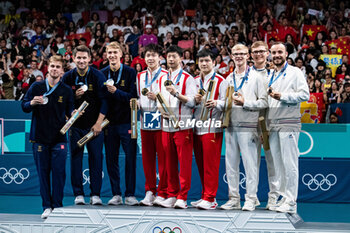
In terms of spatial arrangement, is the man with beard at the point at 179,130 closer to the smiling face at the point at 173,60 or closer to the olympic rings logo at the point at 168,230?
the smiling face at the point at 173,60

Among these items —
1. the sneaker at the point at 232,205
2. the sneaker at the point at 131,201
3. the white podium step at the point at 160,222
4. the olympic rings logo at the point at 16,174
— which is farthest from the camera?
the olympic rings logo at the point at 16,174

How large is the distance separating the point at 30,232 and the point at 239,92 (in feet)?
10.4

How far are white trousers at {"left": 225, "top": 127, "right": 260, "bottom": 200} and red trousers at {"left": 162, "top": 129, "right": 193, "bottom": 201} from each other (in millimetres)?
502

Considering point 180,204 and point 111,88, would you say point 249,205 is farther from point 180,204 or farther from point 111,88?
point 111,88

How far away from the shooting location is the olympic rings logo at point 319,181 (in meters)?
10.0

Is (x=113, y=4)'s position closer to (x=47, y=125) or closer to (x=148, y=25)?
(x=148, y=25)

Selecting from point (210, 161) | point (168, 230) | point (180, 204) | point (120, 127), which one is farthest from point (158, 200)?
point (120, 127)

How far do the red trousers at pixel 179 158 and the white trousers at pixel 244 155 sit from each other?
1.65 ft

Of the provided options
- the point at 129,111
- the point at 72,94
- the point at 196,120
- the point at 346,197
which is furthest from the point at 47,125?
the point at 346,197

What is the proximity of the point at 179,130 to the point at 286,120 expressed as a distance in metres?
1.32

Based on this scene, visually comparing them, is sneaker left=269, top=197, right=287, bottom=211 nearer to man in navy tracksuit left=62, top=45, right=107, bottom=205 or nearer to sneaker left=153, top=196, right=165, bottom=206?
sneaker left=153, top=196, right=165, bottom=206

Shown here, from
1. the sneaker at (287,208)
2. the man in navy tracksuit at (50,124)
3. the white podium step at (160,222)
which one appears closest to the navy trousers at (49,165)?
the man in navy tracksuit at (50,124)

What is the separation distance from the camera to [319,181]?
10062 millimetres

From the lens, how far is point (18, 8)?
1738 cm
